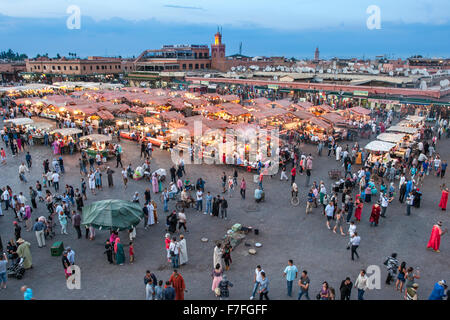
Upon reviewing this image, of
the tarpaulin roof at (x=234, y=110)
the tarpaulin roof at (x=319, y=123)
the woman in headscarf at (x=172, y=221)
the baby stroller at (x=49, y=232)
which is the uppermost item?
the tarpaulin roof at (x=234, y=110)

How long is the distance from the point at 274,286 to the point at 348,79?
3958 centimetres

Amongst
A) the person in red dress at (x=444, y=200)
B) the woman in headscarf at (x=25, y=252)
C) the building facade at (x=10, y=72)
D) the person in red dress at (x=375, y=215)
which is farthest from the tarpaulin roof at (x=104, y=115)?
the building facade at (x=10, y=72)

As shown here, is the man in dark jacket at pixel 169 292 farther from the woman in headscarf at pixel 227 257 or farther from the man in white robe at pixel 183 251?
the woman in headscarf at pixel 227 257

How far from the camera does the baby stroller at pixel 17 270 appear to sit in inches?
318

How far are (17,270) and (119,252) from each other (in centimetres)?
253

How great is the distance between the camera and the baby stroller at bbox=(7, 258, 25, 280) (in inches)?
318

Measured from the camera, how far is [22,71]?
7338 cm

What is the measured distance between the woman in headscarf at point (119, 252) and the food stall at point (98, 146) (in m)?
10.9

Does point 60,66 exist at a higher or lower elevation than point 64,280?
higher

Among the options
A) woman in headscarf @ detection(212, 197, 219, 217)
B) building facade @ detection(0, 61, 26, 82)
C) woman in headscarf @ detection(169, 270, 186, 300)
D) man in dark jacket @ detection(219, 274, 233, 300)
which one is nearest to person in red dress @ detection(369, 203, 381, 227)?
woman in headscarf @ detection(212, 197, 219, 217)

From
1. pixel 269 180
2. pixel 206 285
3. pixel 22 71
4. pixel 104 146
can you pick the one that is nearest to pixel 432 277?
pixel 206 285

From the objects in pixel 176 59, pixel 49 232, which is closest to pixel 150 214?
pixel 49 232

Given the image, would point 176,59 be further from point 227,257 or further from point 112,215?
point 227,257

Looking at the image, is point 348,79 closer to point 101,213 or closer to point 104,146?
point 104,146
